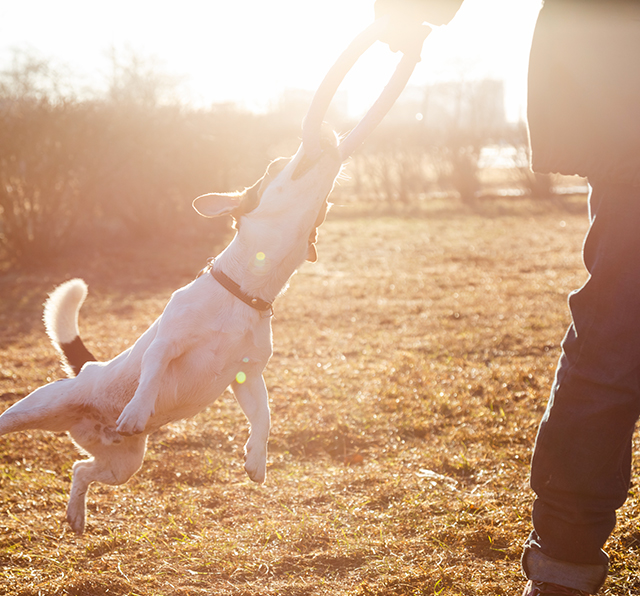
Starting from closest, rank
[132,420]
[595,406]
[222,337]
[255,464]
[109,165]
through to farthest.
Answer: [595,406] → [132,420] → [222,337] → [255,464] → [109,165]

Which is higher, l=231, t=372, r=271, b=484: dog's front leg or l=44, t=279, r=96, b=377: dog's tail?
l=44, t=279, r=96, b=377: dog's tail

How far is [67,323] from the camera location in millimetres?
3248

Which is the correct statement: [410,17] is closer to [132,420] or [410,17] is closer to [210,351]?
[210,351]

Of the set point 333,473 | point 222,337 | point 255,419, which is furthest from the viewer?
point 333,473

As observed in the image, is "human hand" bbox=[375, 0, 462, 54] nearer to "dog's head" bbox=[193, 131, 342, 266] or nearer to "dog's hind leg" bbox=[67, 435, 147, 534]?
"dog's head" bbox=[193, 131, 342, 266]

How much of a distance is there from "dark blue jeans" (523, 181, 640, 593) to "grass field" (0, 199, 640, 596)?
1.76 feet

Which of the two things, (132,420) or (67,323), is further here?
(67,323)

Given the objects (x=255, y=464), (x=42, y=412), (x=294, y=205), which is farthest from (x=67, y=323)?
(x=294, y=205)

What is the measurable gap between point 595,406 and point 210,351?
1438mm

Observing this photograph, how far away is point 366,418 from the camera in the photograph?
4148 mm

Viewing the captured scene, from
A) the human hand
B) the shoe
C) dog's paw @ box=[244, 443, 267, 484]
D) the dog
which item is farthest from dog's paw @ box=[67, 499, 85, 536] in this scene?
the human hand

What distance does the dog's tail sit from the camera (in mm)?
3236

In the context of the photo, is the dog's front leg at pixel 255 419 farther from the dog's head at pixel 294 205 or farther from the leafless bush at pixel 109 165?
the leafless bush at pixel 109 165

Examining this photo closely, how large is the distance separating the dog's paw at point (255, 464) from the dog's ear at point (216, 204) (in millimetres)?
1008
